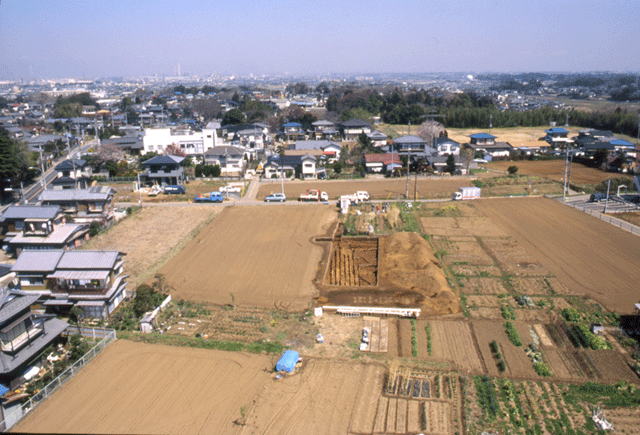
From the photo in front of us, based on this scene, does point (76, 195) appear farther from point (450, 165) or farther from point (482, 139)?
point (482, 139)

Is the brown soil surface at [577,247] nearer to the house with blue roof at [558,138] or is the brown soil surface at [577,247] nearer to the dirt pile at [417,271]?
the dirt pile at [417,271]

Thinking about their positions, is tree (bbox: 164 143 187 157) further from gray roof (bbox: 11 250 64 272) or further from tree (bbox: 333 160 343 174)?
gray roof (bbox: 11 250 64 272)

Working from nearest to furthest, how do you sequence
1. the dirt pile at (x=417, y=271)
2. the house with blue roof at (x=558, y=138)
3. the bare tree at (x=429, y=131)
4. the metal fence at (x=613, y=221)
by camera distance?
the dirt pile at (x=417, y=271)
the metal fence at (x=613, y=221)
the house with blue roof at (x=558, y=138)
the bare tree at (x=429, y=131)

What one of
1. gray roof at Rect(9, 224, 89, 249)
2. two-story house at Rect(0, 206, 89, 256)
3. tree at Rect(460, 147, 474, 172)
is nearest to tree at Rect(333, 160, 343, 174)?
tree at Rect(460, 147, 474, 172)

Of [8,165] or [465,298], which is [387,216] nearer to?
[465,298]

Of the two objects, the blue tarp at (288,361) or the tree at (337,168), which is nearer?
the blue tarp at (288,361)

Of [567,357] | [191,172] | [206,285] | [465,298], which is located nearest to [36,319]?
[206,285]

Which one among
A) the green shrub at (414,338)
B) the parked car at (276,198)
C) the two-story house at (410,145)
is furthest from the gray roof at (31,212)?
the two-story house at (410,145)
